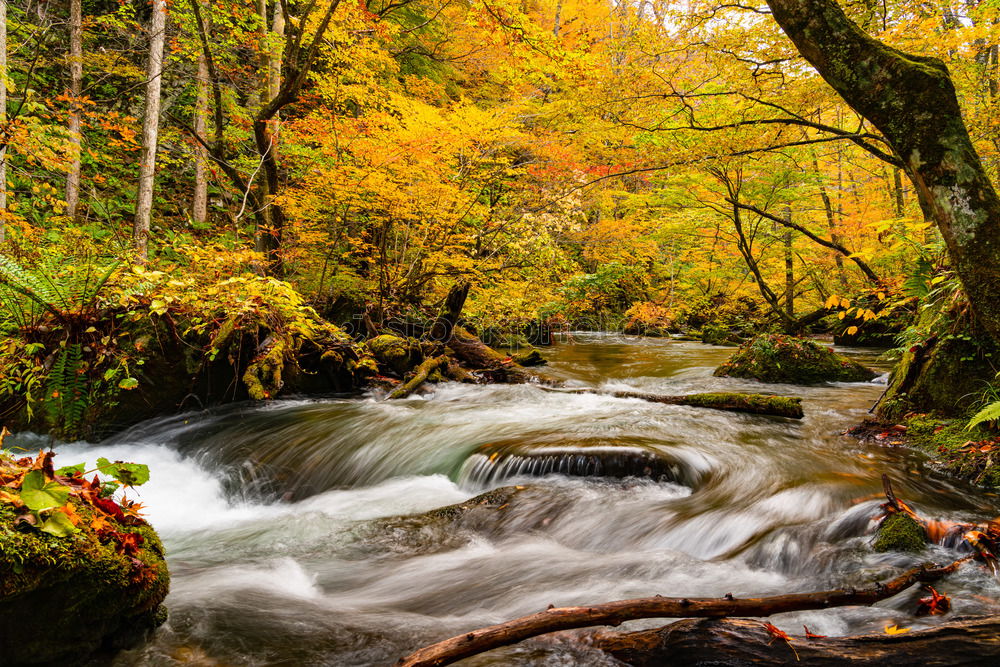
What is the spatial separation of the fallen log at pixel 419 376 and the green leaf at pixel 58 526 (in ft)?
20.6

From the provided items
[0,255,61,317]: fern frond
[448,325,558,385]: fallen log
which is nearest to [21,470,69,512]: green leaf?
[0,255,61,317]: fern frond

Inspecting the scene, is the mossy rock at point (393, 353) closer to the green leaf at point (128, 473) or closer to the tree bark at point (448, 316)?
the tree bark at point (448, 316)

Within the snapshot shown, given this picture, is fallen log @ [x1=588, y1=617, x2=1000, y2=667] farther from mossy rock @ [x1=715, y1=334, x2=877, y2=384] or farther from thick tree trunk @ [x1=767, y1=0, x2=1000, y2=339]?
mossy rock @ [x1=715, y1=334, x2=877, y2=384]

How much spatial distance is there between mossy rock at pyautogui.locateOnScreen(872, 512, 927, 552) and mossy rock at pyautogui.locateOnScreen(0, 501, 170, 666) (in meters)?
4.14

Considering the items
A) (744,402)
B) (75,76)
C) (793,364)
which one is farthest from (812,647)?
(75,76)

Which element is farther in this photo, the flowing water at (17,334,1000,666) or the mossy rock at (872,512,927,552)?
the mossy rock at (872,512,927,552)

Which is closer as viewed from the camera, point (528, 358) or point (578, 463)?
point (578, 463)

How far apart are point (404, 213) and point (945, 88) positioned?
8.06m

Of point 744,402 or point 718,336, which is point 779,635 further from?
point 718,336

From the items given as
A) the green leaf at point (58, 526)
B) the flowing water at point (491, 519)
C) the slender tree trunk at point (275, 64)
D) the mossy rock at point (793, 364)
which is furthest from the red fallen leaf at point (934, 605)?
the slender tree trunk at point (275, 64)

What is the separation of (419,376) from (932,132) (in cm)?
728

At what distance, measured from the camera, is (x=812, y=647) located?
180 centimetres

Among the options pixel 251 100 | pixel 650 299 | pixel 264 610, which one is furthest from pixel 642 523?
pixel 650 299

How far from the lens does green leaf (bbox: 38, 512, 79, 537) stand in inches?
75.4
